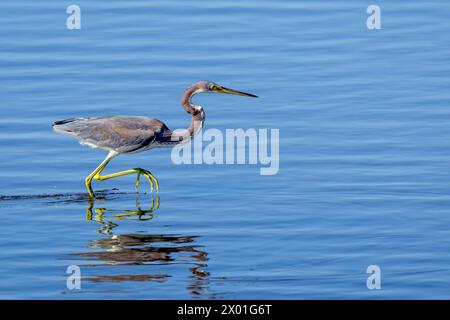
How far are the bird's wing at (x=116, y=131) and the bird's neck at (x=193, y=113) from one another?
522 mm

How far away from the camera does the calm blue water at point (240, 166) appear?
13.8m

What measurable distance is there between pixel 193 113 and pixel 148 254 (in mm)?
4263

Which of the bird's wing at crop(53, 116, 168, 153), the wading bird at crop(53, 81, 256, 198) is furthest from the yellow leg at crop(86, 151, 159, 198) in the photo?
the bird's wing at crop(53, 116, 168, 153)

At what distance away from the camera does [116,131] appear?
17.6 meters

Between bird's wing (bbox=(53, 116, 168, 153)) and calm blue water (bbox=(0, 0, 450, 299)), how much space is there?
525 mm

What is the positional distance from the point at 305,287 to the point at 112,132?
5259 mm

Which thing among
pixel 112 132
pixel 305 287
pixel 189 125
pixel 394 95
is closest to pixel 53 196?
pixel 112 132

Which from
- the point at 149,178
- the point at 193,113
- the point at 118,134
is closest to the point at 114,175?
the point at 118,134
